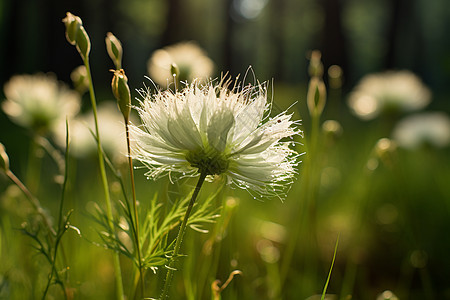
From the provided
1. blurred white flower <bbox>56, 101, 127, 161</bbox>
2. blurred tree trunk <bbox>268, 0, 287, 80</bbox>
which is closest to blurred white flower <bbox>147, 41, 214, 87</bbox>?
blurred white flower <bbox>56, 101, 127, 161</bbox>

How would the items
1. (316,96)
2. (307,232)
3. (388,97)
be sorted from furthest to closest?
(388,97), (307,232), (316,96)

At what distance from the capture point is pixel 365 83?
2.71 meters

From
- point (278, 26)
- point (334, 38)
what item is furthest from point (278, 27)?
point (334, 38)

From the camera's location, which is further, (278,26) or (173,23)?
(278,26)

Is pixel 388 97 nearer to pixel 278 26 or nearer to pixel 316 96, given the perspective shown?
pixel 316 96

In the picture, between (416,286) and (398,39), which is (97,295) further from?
(398,39)

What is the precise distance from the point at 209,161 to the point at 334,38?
1218cm

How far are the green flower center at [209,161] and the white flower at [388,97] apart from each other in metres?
1.73

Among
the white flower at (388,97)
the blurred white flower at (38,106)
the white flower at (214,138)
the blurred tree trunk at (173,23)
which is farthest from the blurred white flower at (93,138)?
the blurred tree trunk at (173,23)

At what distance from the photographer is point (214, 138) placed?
0.85 metres

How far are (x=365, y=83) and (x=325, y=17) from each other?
35.0ft

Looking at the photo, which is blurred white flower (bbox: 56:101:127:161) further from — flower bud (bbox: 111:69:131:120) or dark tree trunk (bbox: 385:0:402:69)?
dark tree trunk (bbox: 385:0:402:69)

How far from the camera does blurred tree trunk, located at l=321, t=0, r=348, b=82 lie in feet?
40.6

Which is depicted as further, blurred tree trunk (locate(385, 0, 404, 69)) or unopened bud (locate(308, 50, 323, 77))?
blurred tree trunk (locate(385, 0, 404, 69))
